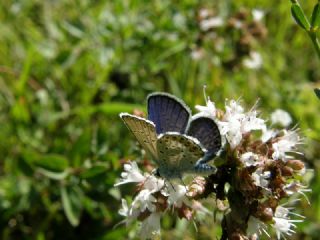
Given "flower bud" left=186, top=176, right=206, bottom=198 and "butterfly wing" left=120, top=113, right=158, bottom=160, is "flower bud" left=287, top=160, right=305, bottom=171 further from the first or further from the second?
"butterfly wing" left=120, top=113, right=158, bottom=160

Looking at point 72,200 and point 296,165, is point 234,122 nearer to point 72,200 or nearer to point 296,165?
point 296,165

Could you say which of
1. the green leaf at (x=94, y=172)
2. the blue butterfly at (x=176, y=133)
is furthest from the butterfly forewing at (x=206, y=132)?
the green leaf at (x=94, y=172)

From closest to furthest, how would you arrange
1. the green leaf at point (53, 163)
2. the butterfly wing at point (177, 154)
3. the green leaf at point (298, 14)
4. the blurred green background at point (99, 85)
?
the butterfly wing at point (177, 154), the green leaf at point (298, 14), the green leaf at point (53, 163), the blurred green background at point (99, 85)

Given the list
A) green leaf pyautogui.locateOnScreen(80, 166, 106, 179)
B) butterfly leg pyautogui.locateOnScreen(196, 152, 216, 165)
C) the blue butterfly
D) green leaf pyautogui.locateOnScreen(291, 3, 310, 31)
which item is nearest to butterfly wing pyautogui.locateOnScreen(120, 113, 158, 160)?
the blue butterfly

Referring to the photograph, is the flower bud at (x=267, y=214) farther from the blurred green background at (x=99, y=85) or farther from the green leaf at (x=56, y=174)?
the green leaf at (x=56, y=174)

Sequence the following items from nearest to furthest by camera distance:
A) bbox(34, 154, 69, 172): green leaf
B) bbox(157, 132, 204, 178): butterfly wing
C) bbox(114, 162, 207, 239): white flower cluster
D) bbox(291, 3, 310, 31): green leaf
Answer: bbox(157, 132, 204, 178): butterfly wing → bbox(291, 3, 310, 31): green leaf → bbox(114, 162, 207, 239): white flower cluster → bbox(34, 154, 69, 172): green leaf

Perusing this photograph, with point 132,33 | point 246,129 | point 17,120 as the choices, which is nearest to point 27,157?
point 17,120

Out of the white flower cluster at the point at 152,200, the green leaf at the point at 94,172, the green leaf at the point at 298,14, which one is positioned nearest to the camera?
the green leaf at the point at 298,14

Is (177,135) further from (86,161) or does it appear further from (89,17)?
(89,17)
